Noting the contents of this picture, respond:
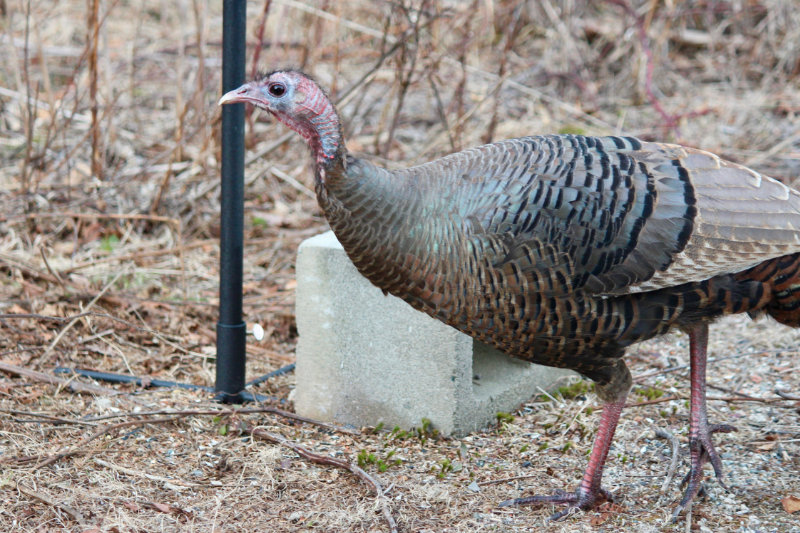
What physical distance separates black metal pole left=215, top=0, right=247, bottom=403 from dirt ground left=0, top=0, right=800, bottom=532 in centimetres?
19

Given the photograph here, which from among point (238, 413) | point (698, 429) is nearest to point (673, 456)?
point (698, 429)

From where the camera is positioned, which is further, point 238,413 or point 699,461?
point 238,413

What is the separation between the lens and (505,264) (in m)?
2.89

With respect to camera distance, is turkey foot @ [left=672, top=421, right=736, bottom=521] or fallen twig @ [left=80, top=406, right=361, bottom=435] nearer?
turkey foot @ [left=672, top=421, right=736, bottom=521]

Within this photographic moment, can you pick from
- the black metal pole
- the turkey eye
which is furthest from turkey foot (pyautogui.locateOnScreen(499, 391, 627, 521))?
the turkey eye

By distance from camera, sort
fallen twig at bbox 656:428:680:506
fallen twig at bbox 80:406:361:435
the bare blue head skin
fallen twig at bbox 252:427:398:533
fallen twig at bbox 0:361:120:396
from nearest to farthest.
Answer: the bare blue head skin
fallen twig at bbox 252:427:398:533
fallen twig at bbox 656:428:680:506
fallen twig at bbox 80:406:361:435
fallen twig at bbox 0:361:120:396

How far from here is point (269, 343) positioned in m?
4.69

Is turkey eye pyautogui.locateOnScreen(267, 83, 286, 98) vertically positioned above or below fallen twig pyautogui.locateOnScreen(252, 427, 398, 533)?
above

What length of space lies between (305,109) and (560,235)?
3.10ft

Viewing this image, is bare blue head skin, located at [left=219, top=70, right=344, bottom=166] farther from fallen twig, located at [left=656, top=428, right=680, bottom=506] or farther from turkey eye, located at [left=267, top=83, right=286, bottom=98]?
fallen twig, located at [left=656, top=428, right=680, bottom=506]

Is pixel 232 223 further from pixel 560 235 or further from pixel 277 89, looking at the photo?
pixel 560 235

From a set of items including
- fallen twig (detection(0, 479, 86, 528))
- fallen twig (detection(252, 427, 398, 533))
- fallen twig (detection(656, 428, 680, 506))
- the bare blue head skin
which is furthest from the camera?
fallen twig (detection(656, 428, 680, 506))

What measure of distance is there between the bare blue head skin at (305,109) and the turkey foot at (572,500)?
1494 mm

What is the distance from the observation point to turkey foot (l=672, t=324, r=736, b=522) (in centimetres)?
332
